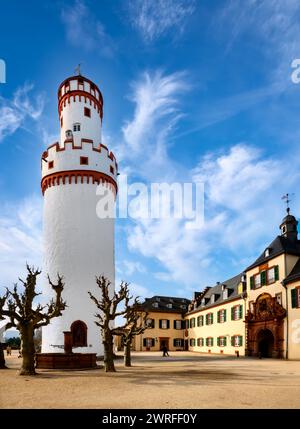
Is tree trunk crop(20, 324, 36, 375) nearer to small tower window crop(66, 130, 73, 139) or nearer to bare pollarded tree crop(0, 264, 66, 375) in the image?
bare pollarded tree crop(0, 264, 66, 375)

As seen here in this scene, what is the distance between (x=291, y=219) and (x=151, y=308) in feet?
100

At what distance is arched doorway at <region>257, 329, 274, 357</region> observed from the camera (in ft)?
119

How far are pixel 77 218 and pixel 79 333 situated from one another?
923 centimetres

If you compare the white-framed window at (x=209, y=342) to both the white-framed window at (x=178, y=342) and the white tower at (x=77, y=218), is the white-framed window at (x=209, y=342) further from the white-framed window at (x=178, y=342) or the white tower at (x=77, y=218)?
the white tower at (x=77, y=218)

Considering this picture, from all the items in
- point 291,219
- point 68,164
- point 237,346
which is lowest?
point 237,346

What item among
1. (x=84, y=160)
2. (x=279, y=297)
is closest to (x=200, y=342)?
(x=279, y=297)

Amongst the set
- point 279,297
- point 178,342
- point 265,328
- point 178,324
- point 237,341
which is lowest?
point 178,342

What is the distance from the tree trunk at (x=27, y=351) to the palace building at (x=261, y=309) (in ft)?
70.4

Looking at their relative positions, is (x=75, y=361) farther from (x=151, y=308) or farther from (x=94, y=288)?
(x=151, y=308)

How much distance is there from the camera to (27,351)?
18.5m

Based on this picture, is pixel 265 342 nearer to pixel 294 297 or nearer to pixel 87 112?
pixel 294 297

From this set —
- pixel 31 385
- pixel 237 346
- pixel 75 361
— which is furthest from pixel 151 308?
pixel 31 385

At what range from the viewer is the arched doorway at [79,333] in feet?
99.8

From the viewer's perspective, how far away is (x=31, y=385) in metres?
14.1
